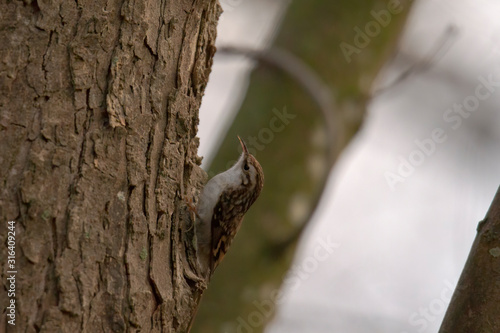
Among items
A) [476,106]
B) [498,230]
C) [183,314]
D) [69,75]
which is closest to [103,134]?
[69,75]

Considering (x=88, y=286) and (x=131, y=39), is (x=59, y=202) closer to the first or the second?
(x=88, y=286)

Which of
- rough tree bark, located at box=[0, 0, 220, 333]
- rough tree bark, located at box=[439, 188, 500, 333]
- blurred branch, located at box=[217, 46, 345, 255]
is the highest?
blurred branch, located at box=[217, 46, 345, 255]

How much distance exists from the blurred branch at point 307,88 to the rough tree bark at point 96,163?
1421mm

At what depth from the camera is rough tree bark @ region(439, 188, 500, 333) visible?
1.56 metres

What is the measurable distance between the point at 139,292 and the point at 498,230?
95cm

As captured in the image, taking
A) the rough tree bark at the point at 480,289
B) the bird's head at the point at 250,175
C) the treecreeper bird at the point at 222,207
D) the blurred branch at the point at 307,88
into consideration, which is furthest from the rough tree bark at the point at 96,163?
the blurred branch at the point at 307,88

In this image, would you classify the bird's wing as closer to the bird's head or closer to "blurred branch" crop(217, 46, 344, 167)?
the bird's head

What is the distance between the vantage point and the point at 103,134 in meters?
1.72

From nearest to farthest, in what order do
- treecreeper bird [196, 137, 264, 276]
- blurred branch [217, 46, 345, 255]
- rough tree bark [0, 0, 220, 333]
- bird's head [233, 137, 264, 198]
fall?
rough tree bark [0, 0, 220, 333] < treecreeper bird [196, 137, 264, 276] < bird's head [233, 137, 264, 198] < blurred branch [217, 46, 345, 255]

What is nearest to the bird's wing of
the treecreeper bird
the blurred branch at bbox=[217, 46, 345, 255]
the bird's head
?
the treecreeper bird

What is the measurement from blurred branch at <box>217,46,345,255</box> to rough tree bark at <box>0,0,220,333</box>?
1.42 metres

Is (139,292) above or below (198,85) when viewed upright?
below

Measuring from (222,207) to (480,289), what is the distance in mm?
1419

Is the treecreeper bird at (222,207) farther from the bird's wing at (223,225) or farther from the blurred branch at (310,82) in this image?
the blurred branch at (310,82)
